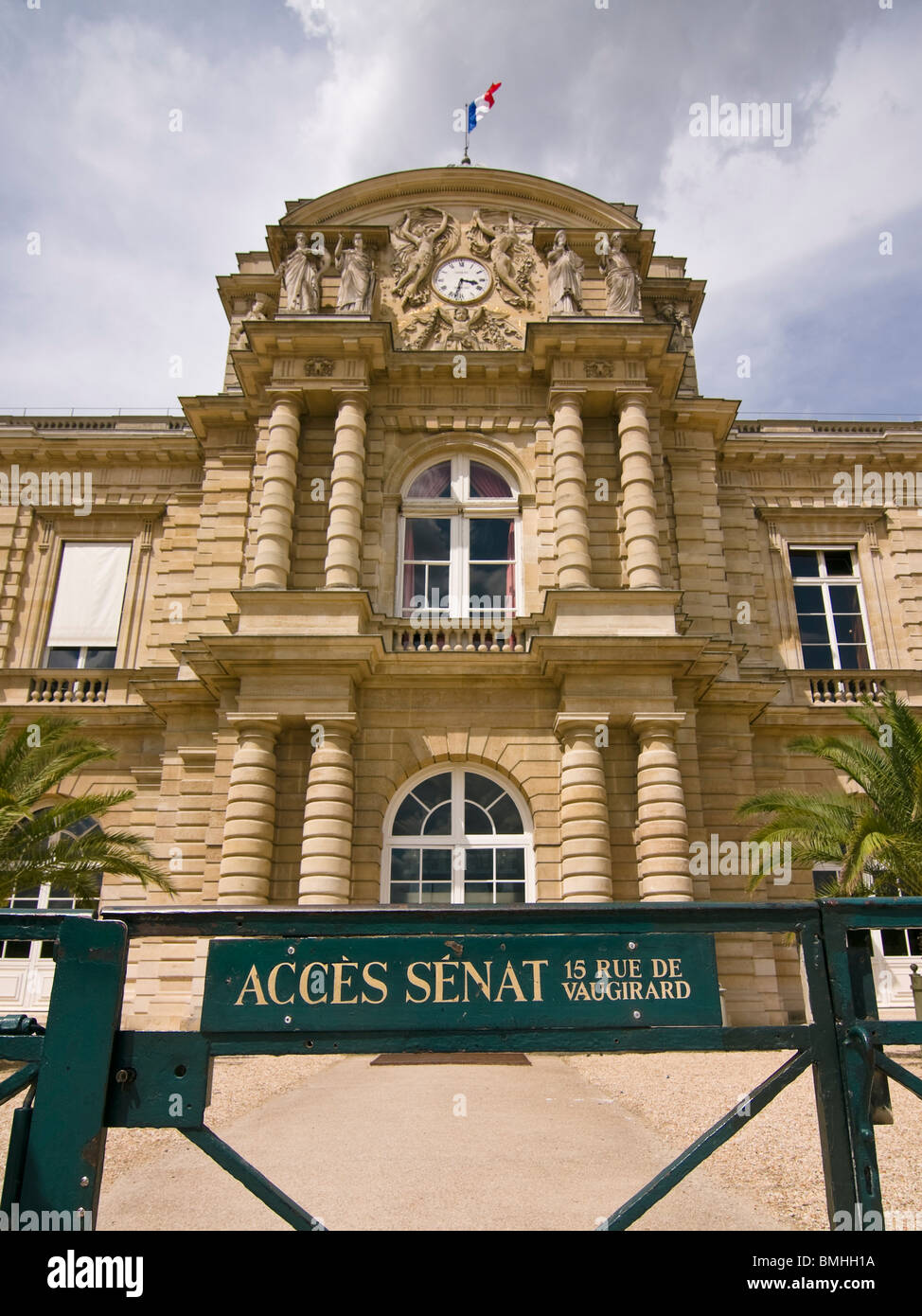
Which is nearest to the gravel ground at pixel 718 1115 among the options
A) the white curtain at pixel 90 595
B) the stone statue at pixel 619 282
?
the white curtain at pixel 90 595

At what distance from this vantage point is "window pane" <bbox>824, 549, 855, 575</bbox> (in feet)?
69.8

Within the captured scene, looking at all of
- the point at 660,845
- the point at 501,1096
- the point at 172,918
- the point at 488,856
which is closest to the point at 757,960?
the point at 660,845

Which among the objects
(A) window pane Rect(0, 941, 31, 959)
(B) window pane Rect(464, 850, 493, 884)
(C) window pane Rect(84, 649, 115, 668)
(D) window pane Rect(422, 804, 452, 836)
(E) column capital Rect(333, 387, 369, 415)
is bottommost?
(A) window pane Rect(0, 941, 31, 959)

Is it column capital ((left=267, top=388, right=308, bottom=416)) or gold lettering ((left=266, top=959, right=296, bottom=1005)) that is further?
column capital ((left=267, top=388, right=308, bottom=416))

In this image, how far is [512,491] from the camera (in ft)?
61.8

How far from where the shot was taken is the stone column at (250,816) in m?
15.1

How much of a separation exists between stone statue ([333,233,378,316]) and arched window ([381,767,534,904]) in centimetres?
975

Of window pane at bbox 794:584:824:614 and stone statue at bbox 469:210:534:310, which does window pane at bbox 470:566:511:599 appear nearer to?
stone statue at bbox 469:210:534:310

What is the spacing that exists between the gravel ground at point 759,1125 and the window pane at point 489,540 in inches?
369

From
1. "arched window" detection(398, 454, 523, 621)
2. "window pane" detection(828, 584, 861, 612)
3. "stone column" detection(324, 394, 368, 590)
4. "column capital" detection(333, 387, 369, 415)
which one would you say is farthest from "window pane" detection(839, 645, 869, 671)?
"column capital" detection(333, 387, 369, 415)

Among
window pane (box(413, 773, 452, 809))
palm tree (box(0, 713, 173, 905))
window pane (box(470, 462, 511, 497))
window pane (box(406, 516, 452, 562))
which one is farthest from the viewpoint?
window pane (box(470, 462, 511, 497))

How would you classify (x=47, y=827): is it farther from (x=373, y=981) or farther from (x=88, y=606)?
(x=373, y=981)

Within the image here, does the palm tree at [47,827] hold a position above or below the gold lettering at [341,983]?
above

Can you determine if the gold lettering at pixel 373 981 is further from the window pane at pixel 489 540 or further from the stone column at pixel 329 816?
the window pane at pixel 489 540
